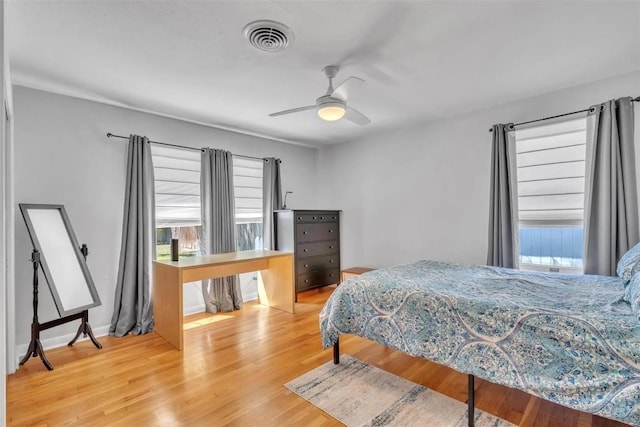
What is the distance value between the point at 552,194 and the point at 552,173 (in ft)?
0.72

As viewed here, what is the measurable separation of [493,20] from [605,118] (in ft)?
5.59

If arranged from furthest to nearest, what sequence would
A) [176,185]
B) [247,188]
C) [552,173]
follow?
[247,188]
[176,185]
[552,173]

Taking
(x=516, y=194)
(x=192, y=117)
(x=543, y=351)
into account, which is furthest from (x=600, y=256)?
(x=192, y=117)

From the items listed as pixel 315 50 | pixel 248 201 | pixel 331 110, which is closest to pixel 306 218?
pixel 248 201

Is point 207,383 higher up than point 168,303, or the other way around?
point 168,303

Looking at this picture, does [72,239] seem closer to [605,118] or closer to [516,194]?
[516,194]

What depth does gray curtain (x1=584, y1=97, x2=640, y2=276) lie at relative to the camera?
8.89 ft

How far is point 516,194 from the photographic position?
3426 millimetres

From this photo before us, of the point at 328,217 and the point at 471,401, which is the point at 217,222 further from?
the point at 471,401

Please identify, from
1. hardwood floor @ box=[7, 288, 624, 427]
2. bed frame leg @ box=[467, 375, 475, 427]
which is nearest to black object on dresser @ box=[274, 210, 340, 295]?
hardwood floor @ box=[7, 288, 624, 427]

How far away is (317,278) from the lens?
4.88m

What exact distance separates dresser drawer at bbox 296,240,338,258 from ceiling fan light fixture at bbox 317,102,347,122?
242 cm

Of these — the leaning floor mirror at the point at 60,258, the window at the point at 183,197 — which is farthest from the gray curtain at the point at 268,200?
the leaning floor mirror at the point at 60,258

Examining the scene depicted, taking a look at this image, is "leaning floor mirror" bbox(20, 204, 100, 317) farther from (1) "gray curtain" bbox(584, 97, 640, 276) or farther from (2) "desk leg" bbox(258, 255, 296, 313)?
(1) "gray curtain" bbox(584, 97, 640, 276)
